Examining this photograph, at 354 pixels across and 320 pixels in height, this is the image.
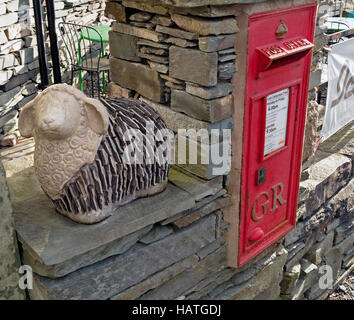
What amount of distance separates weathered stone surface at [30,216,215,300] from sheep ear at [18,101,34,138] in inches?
28.6

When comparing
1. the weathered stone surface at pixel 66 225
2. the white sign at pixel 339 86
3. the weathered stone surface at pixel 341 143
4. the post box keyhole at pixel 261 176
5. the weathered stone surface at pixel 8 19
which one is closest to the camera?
the weathered stone surface at pixel 66 225

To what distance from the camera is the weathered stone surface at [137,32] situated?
274 centimetres

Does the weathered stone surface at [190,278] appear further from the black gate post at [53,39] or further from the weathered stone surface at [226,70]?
the black gate post at [53,39]

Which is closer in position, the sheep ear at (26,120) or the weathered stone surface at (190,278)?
the sheep ear at (26,120)

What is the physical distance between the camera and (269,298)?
3.76 m

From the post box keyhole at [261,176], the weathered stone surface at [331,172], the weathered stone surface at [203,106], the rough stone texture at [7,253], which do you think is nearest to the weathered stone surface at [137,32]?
the weathered stone surface at [203,106]

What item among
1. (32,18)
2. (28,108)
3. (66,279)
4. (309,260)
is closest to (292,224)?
(309,260)

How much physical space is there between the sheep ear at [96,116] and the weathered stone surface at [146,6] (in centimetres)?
76

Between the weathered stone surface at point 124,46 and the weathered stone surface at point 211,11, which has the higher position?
the weathered stone surface at point 211,11

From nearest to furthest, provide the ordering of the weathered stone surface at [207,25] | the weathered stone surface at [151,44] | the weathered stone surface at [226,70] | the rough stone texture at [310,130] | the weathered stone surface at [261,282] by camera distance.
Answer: the weathered stone surface at [207,25] → the weathered stone surface at [226,70] → the weathered stone surface at [151,44] → the weathered stone surface at [261,282] → the rough stone texture at [310,130]

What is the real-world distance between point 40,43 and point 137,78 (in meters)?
2.52

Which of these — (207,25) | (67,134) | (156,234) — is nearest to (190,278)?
(156,234)
